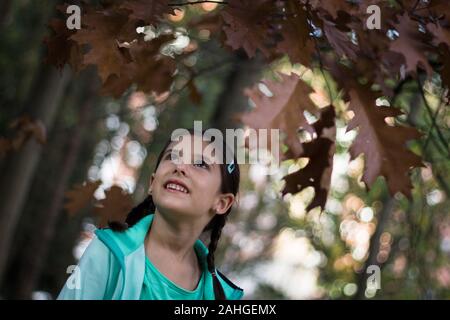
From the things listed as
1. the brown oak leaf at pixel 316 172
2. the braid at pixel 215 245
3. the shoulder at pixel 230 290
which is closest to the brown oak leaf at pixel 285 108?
the brown oak leaf at pixel 316 172

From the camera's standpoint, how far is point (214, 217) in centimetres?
112

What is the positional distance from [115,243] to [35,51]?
6760mm

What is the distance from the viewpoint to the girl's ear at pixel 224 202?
1083mm

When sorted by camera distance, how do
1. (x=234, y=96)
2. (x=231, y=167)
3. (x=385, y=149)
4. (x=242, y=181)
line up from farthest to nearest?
(x=242, y=181) < (x=234, y=96) < (x=385, y=149) < (x=231, y=167)

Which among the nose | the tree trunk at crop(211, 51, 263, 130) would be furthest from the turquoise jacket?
the tree trunk at crop(211, 51, 263, 130)

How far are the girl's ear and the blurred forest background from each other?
1.03 feet

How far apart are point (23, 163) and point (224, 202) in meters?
2.65

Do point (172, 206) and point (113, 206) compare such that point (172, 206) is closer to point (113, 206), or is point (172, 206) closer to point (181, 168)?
point (181, 168)

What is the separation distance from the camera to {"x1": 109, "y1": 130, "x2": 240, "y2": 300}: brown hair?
1073 millimetres

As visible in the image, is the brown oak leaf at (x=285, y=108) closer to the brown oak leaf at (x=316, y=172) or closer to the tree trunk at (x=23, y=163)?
the brown oak leaf at (x=316, y=172)

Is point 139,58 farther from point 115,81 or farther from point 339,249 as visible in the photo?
point 339,249

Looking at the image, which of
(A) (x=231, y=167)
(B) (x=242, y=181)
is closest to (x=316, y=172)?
(A) (x=231, y=167)

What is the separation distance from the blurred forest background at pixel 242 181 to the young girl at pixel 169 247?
31 centimetres

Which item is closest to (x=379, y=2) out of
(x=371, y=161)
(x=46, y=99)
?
(x=371, y=161)
